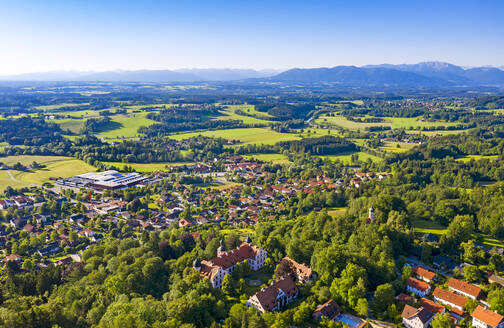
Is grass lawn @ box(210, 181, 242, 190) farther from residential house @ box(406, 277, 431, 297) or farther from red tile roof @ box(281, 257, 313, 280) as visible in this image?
residential house @ box(406, 277, 431, 297)

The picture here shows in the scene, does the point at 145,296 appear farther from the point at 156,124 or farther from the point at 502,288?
the point at 156,124

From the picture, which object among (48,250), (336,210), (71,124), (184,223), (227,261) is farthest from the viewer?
(71,124)

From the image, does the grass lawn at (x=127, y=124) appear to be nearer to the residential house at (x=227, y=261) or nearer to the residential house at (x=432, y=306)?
the residential house at (x=227, y=261)

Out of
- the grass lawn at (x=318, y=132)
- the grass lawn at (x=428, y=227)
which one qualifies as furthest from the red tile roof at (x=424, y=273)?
the grass lawn at (x=318, y=132)

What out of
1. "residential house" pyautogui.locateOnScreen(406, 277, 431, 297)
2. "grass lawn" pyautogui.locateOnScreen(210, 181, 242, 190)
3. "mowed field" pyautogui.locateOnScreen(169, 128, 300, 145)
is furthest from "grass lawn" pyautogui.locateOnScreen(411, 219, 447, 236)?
Answer: "mowed field" pyautogui.locateOnScreen(169, 128, 300, 145)

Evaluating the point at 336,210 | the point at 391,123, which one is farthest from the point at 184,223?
the point at 391,123

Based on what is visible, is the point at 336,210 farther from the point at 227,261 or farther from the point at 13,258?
the point at 13,258

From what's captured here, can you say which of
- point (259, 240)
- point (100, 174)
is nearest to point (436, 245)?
point (259, 240)
